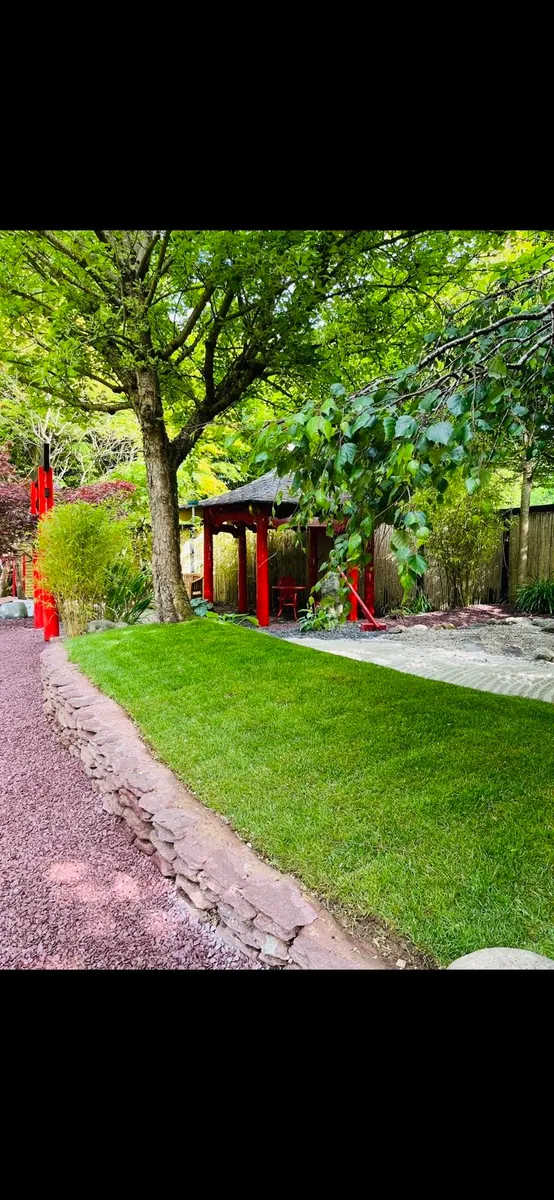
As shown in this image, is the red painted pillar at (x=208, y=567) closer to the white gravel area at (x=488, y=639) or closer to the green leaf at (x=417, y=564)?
the white gravel area at (x=488, y=639)

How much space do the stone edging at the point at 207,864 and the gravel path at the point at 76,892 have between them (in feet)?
0.23

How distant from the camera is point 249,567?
34.0 ft

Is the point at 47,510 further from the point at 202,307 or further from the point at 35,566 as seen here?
the point at 202,307

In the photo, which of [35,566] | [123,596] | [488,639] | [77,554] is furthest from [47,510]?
[488,639]

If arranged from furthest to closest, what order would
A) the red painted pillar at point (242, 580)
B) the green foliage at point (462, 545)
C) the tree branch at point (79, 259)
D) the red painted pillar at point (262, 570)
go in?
1. the red painted pillar at point (242, 580)
2. the green foliage at point (462, 545)
3. the red painted pillar at point (262, 570)
4. the tree branch at point (79, 259)

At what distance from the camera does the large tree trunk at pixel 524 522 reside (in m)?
8.39

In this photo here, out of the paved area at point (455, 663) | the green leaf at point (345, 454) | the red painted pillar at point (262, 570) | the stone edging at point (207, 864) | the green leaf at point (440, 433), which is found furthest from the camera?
the red painted pillar at point (262, 570)

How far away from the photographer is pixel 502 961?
54.7 inches

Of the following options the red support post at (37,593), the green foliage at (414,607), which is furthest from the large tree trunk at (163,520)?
the green foliage at (414,607)

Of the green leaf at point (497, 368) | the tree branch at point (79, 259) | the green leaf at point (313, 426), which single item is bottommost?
the green leaf at point (313, 426)

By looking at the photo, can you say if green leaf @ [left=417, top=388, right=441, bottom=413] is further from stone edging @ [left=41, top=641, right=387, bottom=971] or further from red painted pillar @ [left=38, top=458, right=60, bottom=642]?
red painted pillar @ [left=38, top=458, right=60, bottom=642]

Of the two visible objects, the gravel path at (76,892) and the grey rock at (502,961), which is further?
the gravel path at (76,892)
